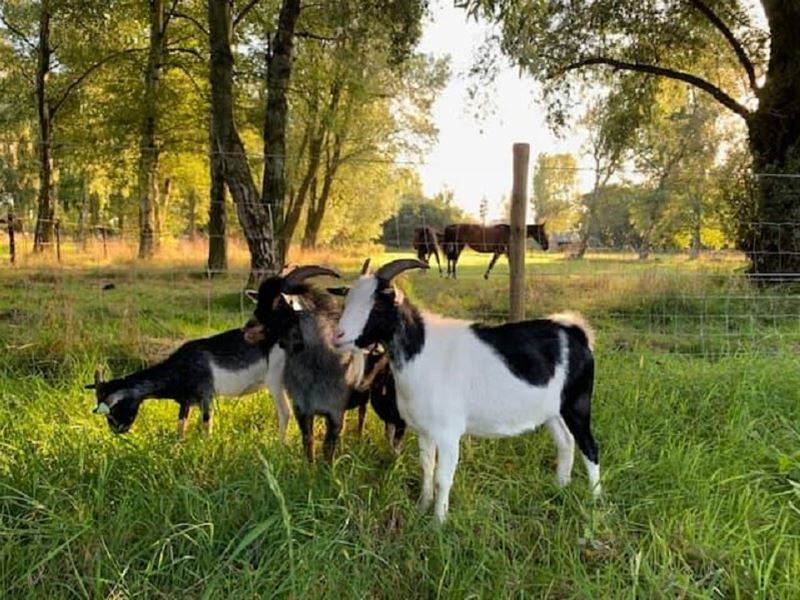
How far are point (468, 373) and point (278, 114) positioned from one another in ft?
25.7

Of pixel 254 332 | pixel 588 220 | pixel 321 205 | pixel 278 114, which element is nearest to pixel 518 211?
pixel 588 220

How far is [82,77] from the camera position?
17.7m

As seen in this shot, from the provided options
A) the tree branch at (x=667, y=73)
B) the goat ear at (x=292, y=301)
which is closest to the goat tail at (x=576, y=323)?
the goat ear at (x=292, y=301)

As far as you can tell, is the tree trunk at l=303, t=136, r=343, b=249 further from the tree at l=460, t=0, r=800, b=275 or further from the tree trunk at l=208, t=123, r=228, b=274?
the tree at l=460, t=0, r=800, b=275

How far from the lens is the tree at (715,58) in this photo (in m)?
9.28

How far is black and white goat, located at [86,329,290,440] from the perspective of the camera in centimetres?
421

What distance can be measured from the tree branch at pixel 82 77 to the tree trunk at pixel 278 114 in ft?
30.4

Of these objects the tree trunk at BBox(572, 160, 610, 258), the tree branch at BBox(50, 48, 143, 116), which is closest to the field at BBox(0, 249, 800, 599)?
the tree trunk at BBox(572, 160, 610, 258)

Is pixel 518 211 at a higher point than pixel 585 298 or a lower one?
higher

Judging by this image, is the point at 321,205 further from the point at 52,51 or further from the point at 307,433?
the point at 307,433

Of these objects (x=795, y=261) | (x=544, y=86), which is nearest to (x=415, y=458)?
(x=795, y=261)

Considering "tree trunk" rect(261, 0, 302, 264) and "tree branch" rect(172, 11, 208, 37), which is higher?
"tree branch" rect(172, 11, 208, 37)

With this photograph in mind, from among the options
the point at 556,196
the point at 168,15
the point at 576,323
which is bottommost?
the point at 576,323

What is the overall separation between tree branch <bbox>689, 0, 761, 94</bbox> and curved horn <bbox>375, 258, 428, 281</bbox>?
34.9ft
